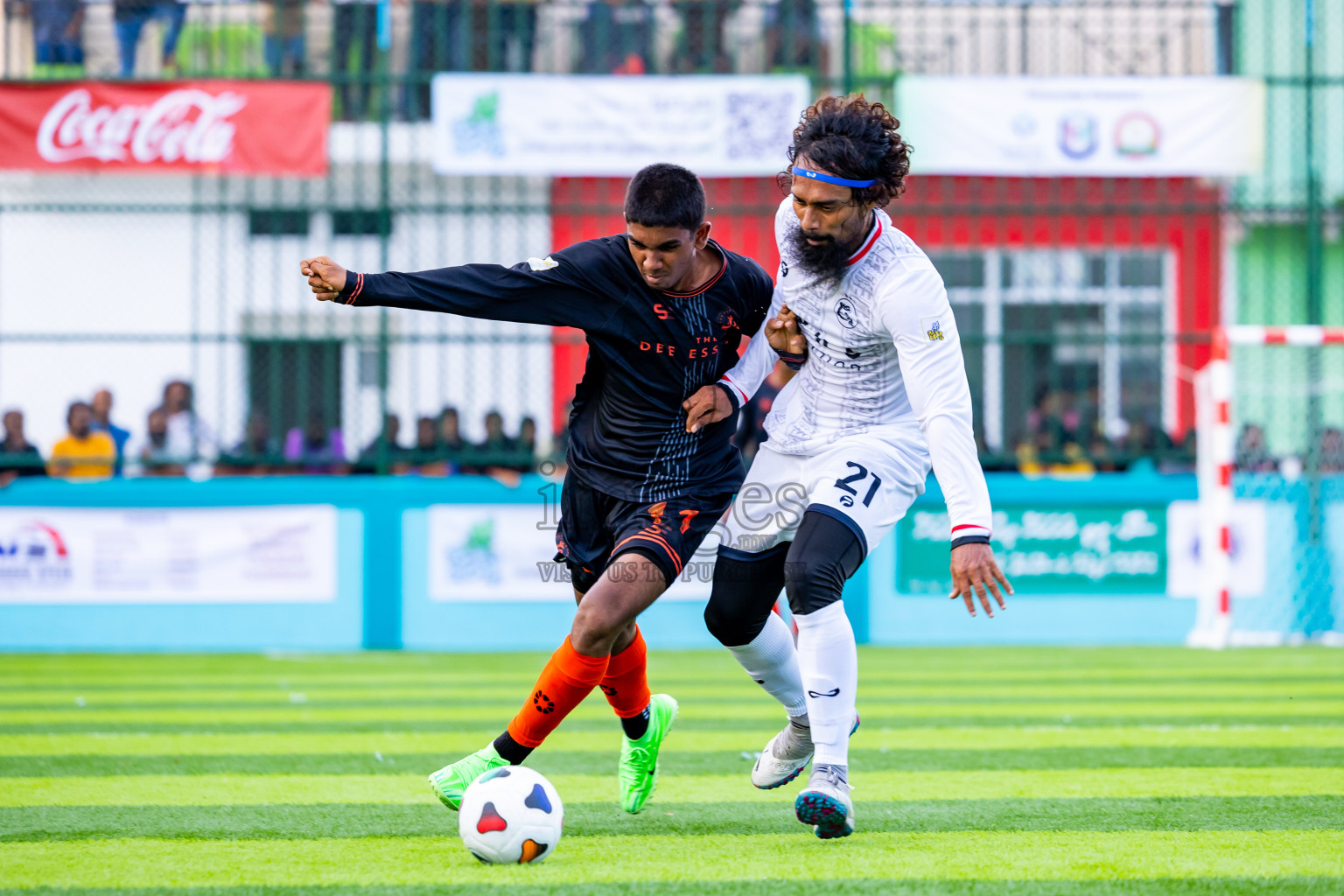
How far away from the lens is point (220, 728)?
7.16 meters

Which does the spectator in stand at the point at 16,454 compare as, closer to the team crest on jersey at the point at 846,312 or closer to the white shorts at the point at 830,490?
the white shorts at the point at 830,490

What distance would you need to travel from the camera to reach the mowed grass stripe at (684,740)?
639 cm

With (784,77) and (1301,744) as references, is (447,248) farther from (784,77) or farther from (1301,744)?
(1301,744)

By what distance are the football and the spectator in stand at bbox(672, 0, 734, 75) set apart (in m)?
10.2

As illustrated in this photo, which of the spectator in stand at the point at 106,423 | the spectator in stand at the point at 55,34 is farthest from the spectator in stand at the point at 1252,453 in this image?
the spectator in stand at the point at 55,34

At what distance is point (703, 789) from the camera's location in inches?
208

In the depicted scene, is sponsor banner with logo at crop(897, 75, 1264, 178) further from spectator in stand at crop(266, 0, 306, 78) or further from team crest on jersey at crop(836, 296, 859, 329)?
team crest on jersey at crop(836, 296, 859, 329)

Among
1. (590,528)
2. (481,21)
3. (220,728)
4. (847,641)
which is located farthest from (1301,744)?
(481,21)

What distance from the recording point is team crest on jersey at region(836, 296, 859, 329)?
14.8 ft

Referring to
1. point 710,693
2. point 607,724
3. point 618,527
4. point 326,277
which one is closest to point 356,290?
point 326,277

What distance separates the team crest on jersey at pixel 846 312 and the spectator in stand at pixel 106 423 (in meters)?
9.37

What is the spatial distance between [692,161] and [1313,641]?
21.2 feet

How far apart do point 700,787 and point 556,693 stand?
1139mm

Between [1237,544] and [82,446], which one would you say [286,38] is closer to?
[82,446]
